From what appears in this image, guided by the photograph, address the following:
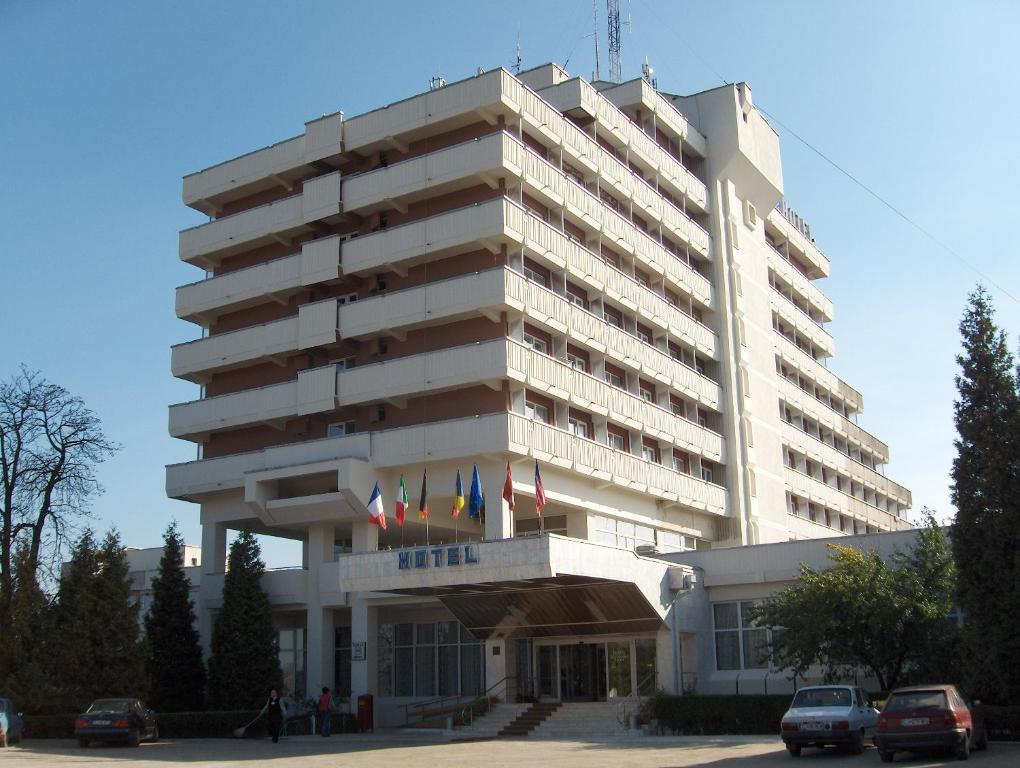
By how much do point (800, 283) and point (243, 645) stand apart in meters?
45.2

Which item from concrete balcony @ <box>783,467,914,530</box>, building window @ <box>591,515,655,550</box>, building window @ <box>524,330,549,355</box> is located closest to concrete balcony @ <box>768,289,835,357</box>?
concrete balcony @ <box>783,467,914,530</box>

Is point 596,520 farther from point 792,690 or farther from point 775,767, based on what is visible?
point 775,767

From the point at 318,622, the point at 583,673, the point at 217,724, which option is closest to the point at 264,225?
the point at 318,622

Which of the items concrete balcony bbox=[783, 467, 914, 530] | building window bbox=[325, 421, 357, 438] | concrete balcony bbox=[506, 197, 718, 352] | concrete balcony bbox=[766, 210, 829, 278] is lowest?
concrete balcony bbox=[783, 467, 914, 530]

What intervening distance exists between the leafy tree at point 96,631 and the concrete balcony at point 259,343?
35.1ft

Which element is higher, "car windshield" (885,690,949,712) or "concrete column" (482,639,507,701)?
"concrete column" (482,639,507,701)

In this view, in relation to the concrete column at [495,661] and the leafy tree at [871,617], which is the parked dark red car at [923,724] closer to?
the leafy tree at [871,617]

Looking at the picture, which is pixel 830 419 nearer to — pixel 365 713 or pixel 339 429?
pixel 339 429

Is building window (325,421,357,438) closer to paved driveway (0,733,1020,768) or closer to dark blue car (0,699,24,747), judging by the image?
paved driveway (0,733,1020,768)

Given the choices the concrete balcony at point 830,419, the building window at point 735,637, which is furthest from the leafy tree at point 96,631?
the concrete balcony at point 830,419

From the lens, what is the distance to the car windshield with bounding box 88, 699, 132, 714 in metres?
35.7

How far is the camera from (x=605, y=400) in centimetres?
4738

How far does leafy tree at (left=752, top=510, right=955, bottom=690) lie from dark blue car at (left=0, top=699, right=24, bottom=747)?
2365 centimetres

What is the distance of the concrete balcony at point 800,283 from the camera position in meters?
70.6
